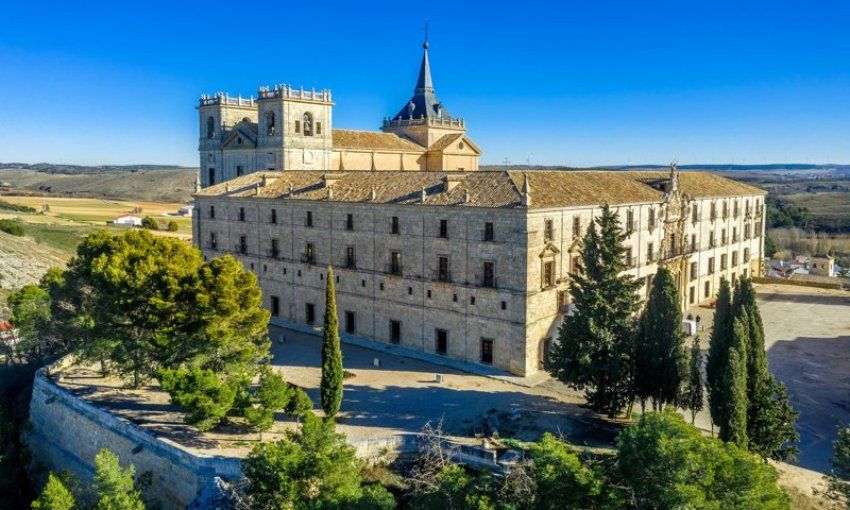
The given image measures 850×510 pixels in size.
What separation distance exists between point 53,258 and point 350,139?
33026 millimetres

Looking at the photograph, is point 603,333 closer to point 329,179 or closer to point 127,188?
point 329,179

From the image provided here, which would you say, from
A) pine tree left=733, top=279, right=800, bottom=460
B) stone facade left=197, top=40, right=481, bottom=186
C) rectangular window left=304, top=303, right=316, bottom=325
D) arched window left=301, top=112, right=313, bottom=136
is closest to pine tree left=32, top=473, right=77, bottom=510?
rectangular window left=304, top=303, right=316, bottom=325

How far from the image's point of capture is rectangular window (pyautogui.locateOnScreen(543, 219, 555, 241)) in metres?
31.9

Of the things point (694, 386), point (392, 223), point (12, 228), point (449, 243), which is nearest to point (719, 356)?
point (694, 386)

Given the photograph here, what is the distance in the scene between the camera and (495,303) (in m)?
32.2

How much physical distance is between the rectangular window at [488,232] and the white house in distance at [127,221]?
76.2 m

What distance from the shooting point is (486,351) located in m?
32.9

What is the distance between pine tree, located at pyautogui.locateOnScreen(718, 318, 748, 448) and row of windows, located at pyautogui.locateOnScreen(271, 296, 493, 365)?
1201 cm

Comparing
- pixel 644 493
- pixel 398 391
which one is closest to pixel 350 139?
pixel 398 391

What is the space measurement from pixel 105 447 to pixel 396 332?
1532 centimetres

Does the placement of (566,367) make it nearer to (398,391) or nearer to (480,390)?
(480,390)

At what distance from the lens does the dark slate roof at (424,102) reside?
56.9 m

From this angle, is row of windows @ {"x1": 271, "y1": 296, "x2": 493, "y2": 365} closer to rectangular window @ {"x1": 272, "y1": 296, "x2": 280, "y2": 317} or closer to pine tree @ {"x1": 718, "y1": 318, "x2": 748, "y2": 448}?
rectangular window @ {"x1": 272, "y1": 296, "x2": 280, "y2": 317}

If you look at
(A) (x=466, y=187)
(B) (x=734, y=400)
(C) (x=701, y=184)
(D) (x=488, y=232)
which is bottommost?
(B) (x=734, y=400)
